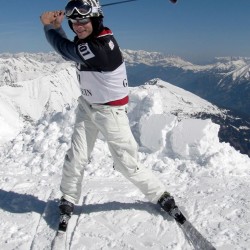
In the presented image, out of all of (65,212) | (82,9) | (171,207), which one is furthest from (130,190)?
(82,9)

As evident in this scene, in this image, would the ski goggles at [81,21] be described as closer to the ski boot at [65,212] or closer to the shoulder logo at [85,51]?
the shoulder logo at [85,51]

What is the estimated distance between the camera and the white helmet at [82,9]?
4.81 meters

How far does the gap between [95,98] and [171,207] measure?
6.85ft

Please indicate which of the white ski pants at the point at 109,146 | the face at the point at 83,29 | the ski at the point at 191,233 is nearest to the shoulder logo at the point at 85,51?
the face at the point at 83,29

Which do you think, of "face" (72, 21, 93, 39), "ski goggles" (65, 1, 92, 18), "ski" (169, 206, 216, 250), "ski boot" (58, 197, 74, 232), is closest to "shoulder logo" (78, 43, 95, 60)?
"face" (72, 21, 93, 39)

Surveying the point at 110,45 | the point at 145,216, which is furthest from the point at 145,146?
the point at 110,45

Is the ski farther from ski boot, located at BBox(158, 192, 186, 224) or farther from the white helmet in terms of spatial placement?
the white helmet

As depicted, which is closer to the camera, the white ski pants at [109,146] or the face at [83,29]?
the face at [83,29]

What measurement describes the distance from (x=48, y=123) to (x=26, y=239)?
6.46 metres

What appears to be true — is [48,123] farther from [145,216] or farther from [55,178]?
[145,216]

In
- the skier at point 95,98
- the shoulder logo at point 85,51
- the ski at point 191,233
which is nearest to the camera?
the shoulder logo at point 85,51

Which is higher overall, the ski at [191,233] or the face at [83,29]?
the face at [83,29]

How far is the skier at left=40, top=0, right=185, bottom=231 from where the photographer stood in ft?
15.9

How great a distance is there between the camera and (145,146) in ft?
33.2
